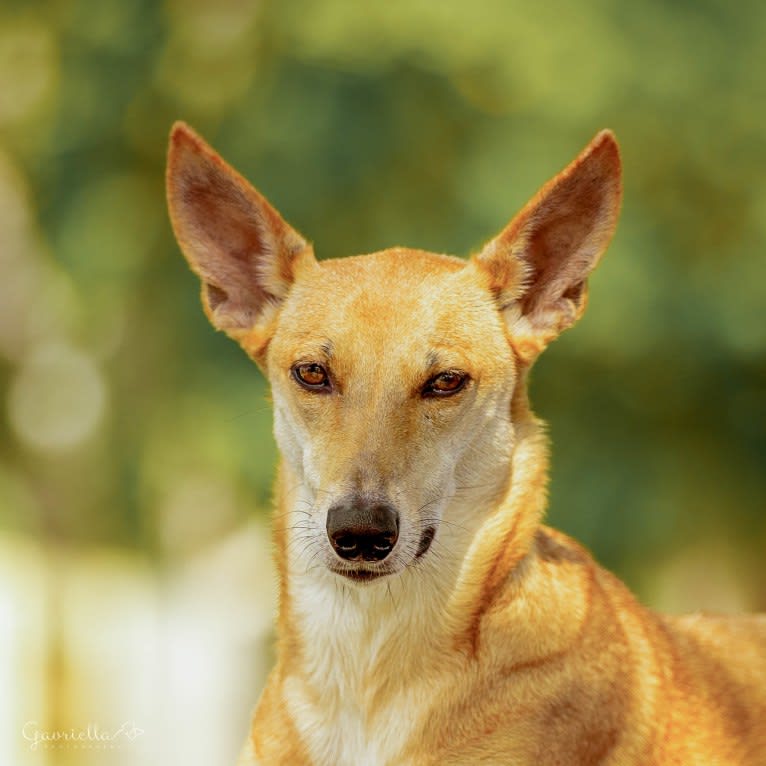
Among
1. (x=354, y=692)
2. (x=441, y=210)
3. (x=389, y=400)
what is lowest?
(x=441, y=210)

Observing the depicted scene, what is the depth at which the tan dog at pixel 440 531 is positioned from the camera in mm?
4188

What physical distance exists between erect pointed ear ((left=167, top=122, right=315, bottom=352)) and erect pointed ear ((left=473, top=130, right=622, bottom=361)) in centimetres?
71

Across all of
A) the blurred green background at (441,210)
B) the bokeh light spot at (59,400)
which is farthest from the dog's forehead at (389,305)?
the bokeh light spot at (59,400)

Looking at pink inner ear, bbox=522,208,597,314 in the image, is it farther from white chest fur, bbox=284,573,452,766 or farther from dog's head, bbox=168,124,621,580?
white chest fur, bbox=284,573,452,766

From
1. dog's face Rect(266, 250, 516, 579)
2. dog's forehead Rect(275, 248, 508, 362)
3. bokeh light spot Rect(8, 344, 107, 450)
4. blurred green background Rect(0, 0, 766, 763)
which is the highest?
dog's forehead Rect(275, 248, 508, 362)

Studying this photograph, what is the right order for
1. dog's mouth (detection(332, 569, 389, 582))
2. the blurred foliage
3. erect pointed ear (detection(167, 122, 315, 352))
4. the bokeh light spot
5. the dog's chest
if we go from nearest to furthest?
dog's mouth (detection(332, 569, 389, 582)) → the dog's chest → erect pointed ear (detection(167, 122, 315, 352)) → the blurred foliage → the bokeh light spot

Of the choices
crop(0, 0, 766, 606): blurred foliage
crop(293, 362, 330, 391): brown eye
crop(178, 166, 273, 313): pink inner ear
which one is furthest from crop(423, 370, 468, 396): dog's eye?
crop(0, 0, 766, 606): blurred foliage

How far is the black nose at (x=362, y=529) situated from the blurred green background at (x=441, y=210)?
6.20 metres

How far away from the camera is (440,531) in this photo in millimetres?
4457

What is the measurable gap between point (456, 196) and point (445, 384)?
653 cm

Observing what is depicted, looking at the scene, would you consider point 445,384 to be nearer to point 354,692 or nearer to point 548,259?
point 548,259

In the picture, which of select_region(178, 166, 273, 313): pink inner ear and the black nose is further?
select_region(178, 166, 273, 313): pink inner ear

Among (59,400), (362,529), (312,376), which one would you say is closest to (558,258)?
(312,376)

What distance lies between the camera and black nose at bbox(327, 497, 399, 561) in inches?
158
